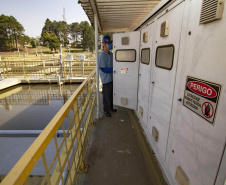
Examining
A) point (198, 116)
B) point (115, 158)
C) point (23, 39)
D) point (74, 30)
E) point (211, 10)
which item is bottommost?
point (115, 158)

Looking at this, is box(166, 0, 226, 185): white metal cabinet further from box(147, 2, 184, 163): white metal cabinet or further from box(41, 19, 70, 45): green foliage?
box(41, 19, 70, 45): green foliage

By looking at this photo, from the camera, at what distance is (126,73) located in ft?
13.2

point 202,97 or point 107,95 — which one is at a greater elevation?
point 202,97

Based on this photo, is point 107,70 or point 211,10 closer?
point 211,10

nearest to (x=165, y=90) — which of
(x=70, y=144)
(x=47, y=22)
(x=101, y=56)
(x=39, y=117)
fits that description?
(x=70, y=144)

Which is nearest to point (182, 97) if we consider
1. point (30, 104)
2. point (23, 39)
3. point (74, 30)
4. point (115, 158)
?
point (115, 158)

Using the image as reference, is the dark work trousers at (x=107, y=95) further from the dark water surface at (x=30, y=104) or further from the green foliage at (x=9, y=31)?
the green foliage at (x=9, y=31)

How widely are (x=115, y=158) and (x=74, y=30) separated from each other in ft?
311

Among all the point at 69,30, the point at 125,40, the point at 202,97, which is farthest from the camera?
the point at 69,30

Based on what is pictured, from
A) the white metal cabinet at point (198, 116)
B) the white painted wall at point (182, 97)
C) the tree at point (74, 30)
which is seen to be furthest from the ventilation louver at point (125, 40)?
the tree at point (74, 30)

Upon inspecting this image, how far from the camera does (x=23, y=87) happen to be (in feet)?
37.9

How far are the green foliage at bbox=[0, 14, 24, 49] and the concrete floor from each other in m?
71.8

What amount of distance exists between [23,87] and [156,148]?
12.2m

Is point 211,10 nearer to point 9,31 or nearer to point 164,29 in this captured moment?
point 164,29
